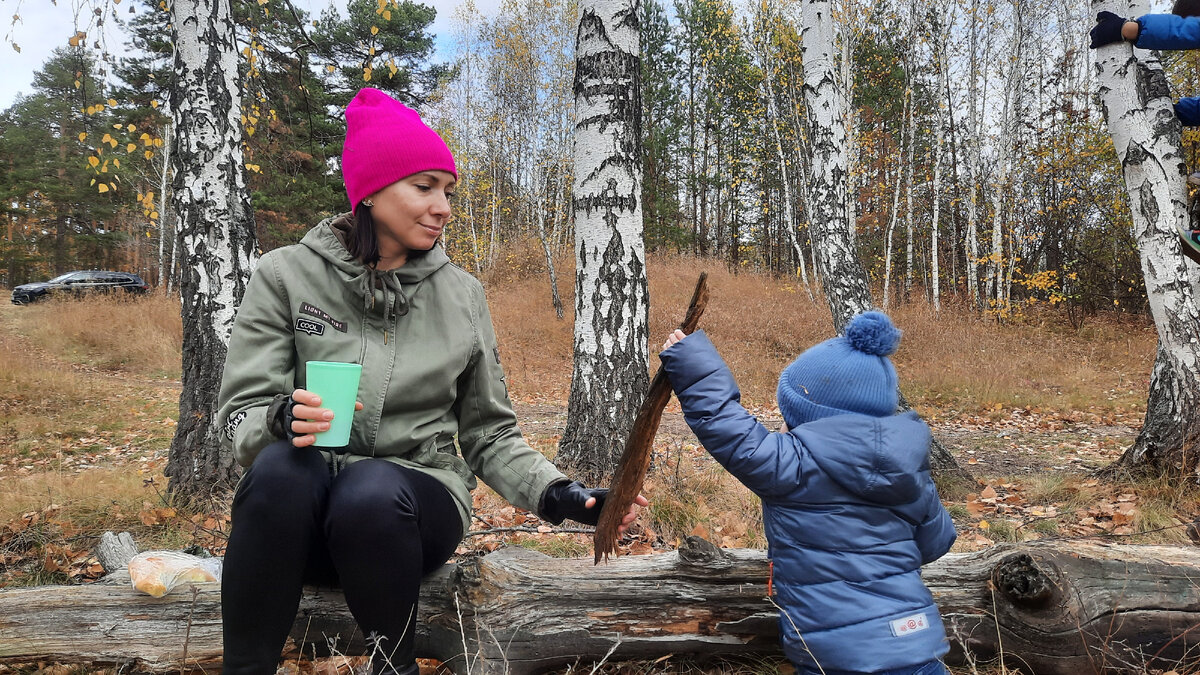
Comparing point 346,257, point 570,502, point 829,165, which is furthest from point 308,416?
point 829,165

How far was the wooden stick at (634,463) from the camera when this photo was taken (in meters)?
1.68

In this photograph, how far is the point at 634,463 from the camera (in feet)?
5.55

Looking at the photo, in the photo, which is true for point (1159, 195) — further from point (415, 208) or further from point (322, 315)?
point (322, 315)

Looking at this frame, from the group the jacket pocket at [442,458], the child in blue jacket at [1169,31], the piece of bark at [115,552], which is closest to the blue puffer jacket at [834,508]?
the jacket pocket at [442,458]

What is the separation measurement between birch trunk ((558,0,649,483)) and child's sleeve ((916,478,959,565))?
7.50 ft

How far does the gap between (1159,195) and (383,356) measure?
4.49 m

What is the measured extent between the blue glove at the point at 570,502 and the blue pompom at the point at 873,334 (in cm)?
84

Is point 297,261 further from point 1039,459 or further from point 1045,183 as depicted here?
point 1045,183

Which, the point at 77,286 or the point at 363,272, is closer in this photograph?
the point at 363,272

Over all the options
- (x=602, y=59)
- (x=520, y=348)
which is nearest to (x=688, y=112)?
(x=520, y=348)

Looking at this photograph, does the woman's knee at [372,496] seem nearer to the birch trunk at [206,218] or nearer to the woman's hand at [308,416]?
the woman's hand at [308,416]

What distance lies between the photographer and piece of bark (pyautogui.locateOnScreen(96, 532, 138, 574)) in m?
2.35

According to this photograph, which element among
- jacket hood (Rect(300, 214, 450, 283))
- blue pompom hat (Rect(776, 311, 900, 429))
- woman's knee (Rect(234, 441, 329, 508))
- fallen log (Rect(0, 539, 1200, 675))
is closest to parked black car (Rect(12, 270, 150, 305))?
fallen log (Rect(0, 539, 1200, 675))

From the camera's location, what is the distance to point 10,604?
2010 millimetres
